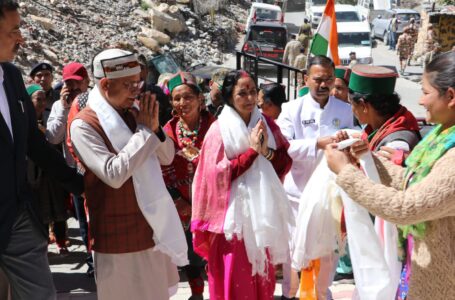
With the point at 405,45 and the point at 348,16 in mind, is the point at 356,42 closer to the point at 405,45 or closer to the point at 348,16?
the point at 405,45

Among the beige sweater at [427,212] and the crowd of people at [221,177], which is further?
the crowd of people at [221,177]

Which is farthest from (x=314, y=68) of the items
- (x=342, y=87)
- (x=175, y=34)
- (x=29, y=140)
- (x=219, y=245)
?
(x=175, y=34)

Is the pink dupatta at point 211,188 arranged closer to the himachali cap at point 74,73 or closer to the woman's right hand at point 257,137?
the woman's right hand at point 257,137

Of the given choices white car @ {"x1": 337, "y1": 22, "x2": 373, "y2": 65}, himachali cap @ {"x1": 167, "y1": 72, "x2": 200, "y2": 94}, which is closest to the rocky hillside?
white car @ {"x1": 337, "y1": 22, "x2": 373, "y2": 65}

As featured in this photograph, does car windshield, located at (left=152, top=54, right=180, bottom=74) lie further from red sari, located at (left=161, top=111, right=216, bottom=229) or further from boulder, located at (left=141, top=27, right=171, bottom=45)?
boulder, located at (left=141, top=27, right=171, bottom=45)

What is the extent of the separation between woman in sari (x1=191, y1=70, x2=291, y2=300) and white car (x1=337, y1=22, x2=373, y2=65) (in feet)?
57.9

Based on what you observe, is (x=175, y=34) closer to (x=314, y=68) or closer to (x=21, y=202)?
(x=314, y=68)

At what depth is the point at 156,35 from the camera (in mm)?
20859

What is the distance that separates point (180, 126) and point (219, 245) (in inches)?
40.5

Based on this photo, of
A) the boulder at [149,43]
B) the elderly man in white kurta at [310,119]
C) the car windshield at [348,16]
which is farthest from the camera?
the car windshield at [348,16]

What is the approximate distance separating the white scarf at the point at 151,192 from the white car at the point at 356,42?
60.2 feet

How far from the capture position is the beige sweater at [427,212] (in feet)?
7.73

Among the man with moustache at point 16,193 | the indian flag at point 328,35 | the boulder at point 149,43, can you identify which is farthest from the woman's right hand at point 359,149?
the boulder at point 149,43

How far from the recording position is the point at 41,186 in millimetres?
→ 5145
